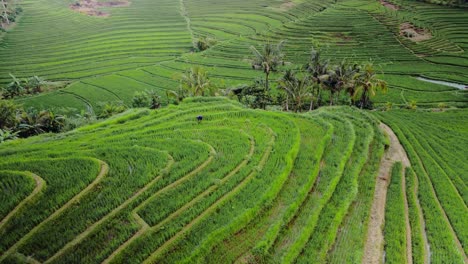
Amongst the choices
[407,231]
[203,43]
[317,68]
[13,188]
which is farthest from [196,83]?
[203,43]

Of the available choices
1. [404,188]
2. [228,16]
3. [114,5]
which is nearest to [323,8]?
[228,16]

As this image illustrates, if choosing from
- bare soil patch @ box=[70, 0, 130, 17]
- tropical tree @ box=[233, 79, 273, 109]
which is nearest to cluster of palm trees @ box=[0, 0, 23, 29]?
bare soil patch @ box=[70, 0, 130, 17]

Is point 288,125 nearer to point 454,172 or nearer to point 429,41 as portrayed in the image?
point 454,172

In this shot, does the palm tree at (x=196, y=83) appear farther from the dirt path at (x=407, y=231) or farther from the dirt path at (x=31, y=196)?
the dirt path at (x=407, y=231)

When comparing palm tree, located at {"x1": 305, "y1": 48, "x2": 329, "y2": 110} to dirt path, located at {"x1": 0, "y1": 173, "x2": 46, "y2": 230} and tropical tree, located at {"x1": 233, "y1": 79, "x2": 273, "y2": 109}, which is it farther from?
dirt path, located at {"x1": 0, "y1": 173, "x2": 46, "y2": 230}

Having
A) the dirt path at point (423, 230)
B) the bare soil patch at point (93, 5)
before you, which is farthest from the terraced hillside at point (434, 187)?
the bare soil patch at point (93, 5)

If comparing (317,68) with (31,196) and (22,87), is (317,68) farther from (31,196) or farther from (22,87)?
(22,87)

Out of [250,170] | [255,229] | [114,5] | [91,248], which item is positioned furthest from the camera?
[114,5]
